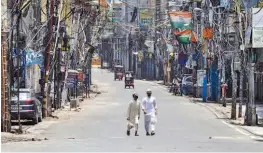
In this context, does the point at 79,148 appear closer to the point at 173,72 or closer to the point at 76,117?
the point at 76,117

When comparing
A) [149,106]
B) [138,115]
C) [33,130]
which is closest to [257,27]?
[149,106]

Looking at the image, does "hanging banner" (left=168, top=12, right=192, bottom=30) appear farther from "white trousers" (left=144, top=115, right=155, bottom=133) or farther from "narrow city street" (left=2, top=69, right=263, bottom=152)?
"white trousers" (left=144, top=115, right=155, bottom=133)

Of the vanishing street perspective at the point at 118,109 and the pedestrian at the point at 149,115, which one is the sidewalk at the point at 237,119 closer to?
the vanishing street perspective at the point at 118,109

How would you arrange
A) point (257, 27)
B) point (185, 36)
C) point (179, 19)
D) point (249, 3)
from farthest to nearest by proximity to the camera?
point (185, 36) → point (179, 19) → point (249, 3) → point (257, 27)

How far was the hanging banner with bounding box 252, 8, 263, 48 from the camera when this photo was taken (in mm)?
31984

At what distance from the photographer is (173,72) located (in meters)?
97.1

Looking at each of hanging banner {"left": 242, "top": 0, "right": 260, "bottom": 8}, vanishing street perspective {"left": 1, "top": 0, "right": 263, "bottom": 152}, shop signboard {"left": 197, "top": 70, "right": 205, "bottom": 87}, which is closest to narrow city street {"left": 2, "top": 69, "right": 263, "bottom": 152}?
vanishing street perspective {"left": 1, "top": 0, "right": 263, "bottom": 152}

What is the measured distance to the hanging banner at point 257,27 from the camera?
32.0 meters

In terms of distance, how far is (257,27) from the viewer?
105ft

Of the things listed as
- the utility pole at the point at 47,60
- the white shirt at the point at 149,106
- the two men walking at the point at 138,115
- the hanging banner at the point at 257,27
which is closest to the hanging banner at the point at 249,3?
the hanging banner at the point at 257,27

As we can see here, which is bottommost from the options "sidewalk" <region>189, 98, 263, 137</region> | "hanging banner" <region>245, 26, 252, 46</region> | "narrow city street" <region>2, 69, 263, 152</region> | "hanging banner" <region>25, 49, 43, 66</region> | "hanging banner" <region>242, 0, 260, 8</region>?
"sidewalk" <region>189, 98, 263, 137</region>

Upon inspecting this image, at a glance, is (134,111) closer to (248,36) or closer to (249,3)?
(248,36)

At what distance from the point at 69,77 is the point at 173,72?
1674 inches

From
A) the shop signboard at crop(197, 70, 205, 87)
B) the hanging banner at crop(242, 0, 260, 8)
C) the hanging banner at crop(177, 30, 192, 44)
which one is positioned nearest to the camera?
the hanging banner at crop(242, 0, 260, 8)
